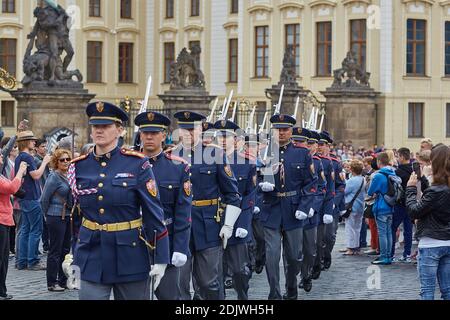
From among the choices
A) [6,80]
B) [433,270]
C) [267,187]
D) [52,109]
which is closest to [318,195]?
[267,187]

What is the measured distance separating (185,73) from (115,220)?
2918 cm

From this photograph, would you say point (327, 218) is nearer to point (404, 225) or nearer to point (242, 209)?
point (404, 225)

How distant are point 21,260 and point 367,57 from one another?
3210 cm

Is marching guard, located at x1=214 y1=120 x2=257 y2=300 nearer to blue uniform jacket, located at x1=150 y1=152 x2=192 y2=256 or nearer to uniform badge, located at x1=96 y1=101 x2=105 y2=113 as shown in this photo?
blue uniform jacket, located at x1=150 y1=152 x2=192 y2=256

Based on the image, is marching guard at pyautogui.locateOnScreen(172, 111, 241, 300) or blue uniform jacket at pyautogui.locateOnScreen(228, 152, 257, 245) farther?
blue uniform jacket at pyautogui.locateOnScreen(228, 152, 257, 245)

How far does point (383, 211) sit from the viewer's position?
18281mm

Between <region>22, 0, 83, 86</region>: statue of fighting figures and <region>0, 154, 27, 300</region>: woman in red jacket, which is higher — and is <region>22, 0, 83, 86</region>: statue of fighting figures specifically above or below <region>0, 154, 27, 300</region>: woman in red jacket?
above

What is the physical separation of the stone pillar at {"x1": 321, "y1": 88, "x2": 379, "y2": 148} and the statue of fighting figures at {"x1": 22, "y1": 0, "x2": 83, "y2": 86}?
14634 mm

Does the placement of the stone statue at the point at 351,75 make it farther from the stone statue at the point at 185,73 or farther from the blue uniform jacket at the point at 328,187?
the blue uniform jacket at the point at 328,187

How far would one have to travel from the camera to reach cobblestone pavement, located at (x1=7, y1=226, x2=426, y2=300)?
46.6 ft

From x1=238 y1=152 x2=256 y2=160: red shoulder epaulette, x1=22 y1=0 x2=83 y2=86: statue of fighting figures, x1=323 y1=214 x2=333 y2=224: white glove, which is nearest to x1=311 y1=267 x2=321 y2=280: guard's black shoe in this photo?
x1=323 y1=214 x2=333 y2=224: white glove

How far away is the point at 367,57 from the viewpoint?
155 ft

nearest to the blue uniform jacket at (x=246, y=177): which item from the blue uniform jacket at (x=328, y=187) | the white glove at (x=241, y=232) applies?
the white glove at (x=241, y=232)

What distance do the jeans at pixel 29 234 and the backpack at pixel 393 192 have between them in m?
5.37
